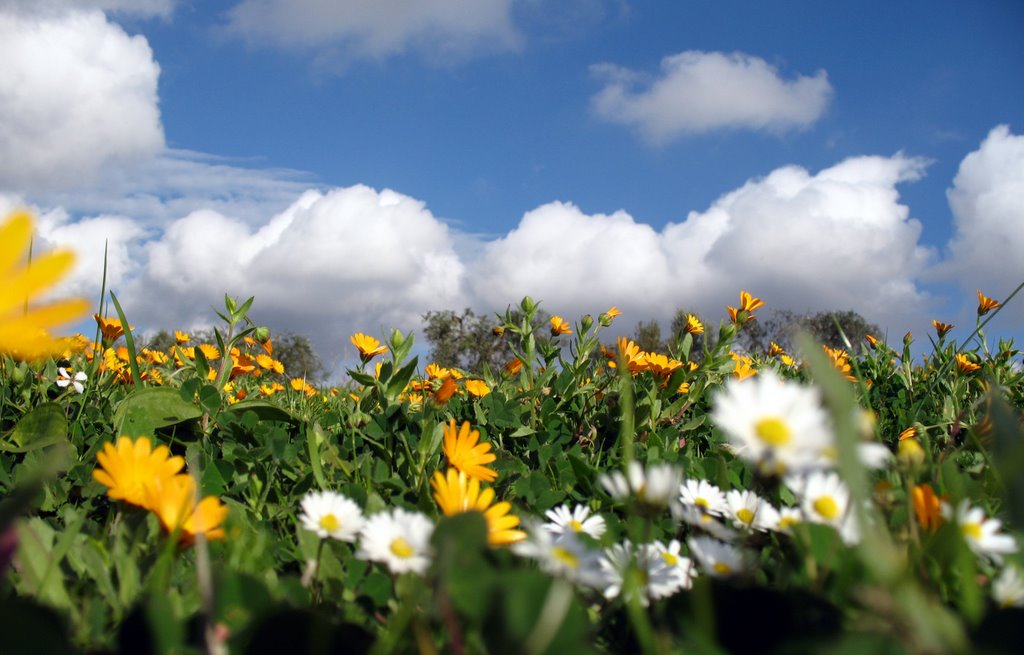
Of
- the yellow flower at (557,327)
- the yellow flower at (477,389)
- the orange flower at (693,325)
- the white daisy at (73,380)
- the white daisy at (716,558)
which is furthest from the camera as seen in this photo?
the yellow flower at (557,327)

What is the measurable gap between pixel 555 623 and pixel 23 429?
6.90ft

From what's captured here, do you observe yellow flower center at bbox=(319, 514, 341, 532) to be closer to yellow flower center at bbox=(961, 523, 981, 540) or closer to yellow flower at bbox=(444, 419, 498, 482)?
yellow flower at bbox=(444, 419, 498, 482)

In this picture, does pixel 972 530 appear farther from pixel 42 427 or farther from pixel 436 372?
pixel 436 372

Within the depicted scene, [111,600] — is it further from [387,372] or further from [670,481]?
[387,372]

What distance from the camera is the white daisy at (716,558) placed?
1.17m

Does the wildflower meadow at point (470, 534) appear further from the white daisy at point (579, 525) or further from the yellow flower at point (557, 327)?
the yellow flower at point (557, 327)

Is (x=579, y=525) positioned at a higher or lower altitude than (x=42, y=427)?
lower

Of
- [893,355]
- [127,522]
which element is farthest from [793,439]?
[893,355]

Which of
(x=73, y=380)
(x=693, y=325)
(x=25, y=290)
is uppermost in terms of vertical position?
(x=693, y=325)

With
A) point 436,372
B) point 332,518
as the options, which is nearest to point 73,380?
point 436,372

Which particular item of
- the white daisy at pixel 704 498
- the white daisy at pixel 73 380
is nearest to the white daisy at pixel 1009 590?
the white daisy at pixel 704 498

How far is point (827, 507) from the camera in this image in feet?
4.14

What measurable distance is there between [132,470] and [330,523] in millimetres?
315

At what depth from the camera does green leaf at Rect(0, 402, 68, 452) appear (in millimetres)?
2229
